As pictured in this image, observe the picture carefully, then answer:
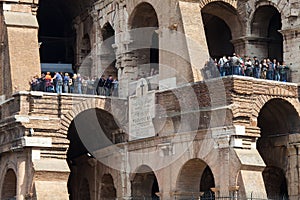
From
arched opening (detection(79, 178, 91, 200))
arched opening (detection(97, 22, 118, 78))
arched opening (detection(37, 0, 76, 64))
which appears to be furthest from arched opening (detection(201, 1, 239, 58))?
arched opening (detection(79, 178, 91, 200))

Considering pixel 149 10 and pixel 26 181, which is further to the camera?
pixel 149 10

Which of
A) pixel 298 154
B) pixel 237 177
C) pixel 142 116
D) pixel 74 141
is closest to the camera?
pixel 237 177

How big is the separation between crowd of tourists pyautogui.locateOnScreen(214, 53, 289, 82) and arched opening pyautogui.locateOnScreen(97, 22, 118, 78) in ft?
23.4

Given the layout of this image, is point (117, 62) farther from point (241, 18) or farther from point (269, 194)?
point (269, 194)

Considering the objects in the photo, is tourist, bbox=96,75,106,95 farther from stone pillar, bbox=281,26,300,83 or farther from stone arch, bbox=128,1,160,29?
stone pillar, bbox=281,26,300,83

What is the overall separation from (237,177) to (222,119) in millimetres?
2035

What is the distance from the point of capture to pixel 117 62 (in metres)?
40.8

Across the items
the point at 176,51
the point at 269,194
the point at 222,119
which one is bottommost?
the point at 269,194

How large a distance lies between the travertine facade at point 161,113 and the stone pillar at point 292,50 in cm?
4

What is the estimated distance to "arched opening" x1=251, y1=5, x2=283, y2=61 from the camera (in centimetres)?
3881

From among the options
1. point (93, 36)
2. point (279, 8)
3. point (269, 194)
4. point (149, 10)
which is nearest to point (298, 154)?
point (269, 194)

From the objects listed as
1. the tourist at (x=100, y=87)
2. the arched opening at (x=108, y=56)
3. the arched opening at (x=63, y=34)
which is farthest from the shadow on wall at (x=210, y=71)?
the arched opening at (x=63, y=34)

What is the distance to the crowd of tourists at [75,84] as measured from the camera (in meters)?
37.6

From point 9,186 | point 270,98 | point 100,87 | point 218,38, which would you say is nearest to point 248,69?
point 270,98
